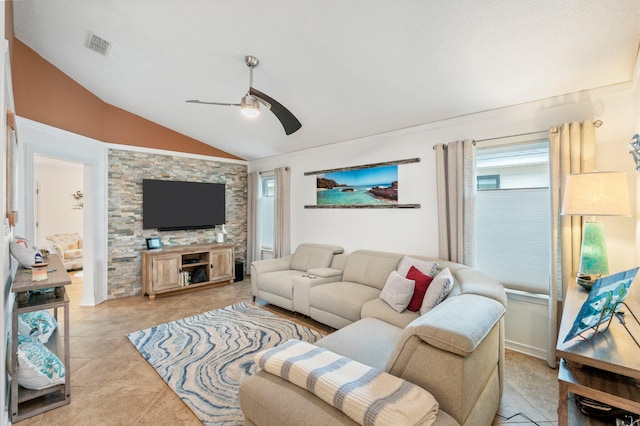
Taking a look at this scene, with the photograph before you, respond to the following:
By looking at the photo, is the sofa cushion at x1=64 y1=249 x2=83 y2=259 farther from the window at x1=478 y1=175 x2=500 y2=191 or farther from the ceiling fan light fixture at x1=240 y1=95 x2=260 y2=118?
the window at x1=478 y1=175 x2=500 y2=191

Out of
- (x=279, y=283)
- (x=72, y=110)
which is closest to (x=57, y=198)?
(x=72, y=110)

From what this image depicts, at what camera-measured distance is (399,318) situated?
258 centimetres

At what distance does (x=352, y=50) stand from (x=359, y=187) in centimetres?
207

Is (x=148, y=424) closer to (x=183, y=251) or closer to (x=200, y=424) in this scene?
(x=200, y=424)

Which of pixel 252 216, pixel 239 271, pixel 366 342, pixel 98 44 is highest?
pixel 98 44

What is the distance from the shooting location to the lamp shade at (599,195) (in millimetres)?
1881

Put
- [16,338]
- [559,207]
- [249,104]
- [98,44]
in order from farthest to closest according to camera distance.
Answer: [98,44]
[559,207]
[249,104]
[16,338]

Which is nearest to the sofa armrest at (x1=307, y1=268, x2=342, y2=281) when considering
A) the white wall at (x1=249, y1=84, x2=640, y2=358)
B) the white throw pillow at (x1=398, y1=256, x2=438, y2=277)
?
the white wall at (x1=249, y1=84, x2=640, y2=358)

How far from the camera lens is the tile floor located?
2.00 meters

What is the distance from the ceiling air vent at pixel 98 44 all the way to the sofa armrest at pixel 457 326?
12.1ft

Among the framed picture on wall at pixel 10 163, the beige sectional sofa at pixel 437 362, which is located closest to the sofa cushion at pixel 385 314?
the beige sectional sofa at pixel 437 362

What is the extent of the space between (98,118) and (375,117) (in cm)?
391

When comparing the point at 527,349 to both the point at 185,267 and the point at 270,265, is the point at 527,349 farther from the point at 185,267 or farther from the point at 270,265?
the point at 185,267

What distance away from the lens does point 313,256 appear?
444cm
